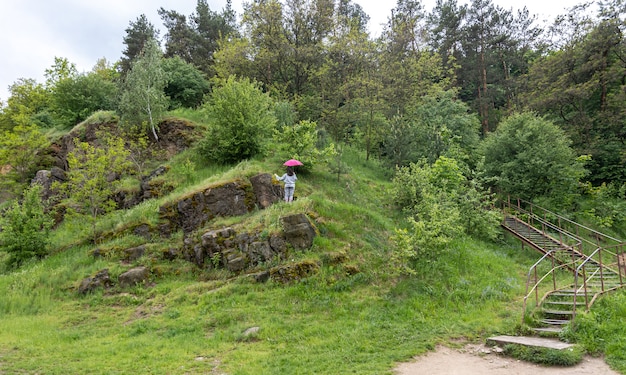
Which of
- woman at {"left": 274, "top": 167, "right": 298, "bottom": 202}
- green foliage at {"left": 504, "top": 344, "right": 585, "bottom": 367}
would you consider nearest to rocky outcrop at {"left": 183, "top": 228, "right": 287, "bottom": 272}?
woman at {"left": 274, "top": 167, "right": 298, "bottom": 202}

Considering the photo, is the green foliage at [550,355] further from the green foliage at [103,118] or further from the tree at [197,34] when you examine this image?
the tree at [197,34]

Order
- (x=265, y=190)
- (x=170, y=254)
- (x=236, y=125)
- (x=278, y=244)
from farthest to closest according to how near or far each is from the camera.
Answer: (x=236, y=125), (x=265, y=190), (x=170, y=254), (x=278, y=244)

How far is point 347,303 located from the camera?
1083 cm

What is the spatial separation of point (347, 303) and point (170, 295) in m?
5.86

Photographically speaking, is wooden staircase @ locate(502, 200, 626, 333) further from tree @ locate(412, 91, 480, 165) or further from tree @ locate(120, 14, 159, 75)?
tree @ locate(120, 14, 159, 75)

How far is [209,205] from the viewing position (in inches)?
592

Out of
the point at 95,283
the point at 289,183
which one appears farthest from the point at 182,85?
the point at 95,283

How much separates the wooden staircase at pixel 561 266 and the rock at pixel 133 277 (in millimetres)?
12208

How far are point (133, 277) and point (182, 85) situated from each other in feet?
61.5

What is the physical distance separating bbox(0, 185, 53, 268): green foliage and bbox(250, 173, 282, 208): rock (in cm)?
956

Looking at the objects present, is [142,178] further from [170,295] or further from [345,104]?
[345,104]

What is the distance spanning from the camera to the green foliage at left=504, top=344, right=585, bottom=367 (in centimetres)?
708

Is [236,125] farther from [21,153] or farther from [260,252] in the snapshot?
[21,153]

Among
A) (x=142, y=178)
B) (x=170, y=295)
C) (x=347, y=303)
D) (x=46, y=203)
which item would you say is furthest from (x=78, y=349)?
(x=46, y=203)
